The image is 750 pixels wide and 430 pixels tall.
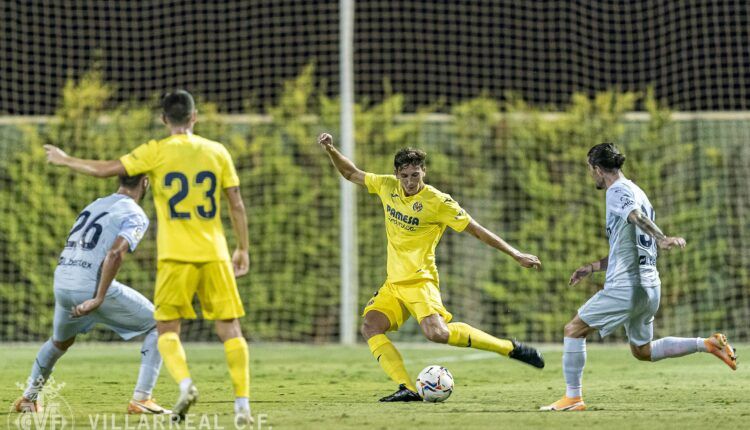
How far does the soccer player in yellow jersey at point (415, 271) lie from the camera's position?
26.4 feet

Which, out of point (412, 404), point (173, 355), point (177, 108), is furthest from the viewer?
point (412, 404)

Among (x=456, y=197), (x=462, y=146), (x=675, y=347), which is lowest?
(x=675, y=347)

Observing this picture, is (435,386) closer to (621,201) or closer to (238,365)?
(621,201)

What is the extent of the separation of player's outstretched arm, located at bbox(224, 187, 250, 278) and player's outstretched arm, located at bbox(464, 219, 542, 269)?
7.00 ft

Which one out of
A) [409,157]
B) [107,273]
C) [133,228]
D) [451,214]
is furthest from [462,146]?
[107,273]

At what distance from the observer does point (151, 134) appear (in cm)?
1549

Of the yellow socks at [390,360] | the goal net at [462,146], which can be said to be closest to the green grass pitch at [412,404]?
the yellow socks at [390,360]

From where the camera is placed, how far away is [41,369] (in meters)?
7.33

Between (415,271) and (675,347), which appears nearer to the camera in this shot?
(675,347)

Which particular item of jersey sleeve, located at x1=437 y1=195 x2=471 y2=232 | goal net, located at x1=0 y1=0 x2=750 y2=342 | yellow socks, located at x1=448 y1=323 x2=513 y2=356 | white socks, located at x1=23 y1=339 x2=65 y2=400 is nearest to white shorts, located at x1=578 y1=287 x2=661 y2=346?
yellow socks, located at x1=448 y1=323 x2=513 y2=356

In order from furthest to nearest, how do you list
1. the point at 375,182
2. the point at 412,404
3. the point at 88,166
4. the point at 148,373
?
the point at 375,182 → the point at 412,404 → the point at 148,373 → the point at 88,166

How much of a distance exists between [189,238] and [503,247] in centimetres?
258

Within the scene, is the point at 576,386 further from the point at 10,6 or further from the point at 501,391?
the point at 10,6

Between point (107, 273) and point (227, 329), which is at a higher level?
point (107, 273)
